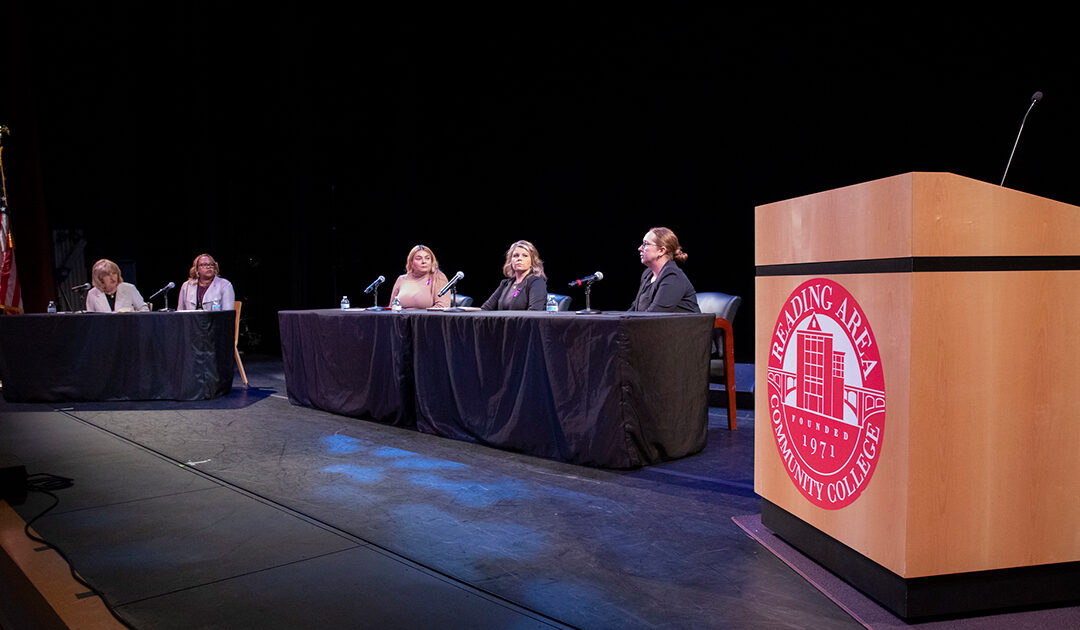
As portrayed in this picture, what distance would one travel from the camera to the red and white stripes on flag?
8.10 meters

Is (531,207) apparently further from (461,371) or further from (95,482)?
(95,482)

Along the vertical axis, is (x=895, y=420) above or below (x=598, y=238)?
below

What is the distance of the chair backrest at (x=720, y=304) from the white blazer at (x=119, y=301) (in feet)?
15.6

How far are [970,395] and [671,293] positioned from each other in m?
2.56

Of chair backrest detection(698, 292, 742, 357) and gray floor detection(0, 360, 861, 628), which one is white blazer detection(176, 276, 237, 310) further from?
chair backrest detection(698, 292, 742, 357)

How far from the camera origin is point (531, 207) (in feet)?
21.5

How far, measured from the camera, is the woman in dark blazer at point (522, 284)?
15.9ft

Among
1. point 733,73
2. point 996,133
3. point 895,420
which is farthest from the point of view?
point 733,73

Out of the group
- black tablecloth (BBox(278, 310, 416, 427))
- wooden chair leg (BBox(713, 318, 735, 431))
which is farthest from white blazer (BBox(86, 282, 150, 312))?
wooden chair leg (BBox(713, 318, 735, 431))

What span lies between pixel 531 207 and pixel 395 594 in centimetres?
506

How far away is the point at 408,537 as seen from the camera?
7.48ft

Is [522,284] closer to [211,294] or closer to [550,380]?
[550,380]

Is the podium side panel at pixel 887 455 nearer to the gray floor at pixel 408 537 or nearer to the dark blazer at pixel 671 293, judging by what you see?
the gray floor at pixel 408 537

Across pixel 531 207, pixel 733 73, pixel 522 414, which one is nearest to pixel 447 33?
pixel 531 207
